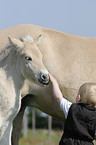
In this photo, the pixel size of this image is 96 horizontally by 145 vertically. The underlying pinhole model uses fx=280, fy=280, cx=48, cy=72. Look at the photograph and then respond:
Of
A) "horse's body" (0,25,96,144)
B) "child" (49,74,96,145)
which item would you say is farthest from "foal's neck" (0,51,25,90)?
"child" (49,74,96,145)

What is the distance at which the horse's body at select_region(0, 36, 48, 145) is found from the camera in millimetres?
4355

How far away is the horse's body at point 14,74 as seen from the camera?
4355 millimetres

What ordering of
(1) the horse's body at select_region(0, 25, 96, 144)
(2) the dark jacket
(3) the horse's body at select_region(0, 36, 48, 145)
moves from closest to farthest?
(2) the dark jacket, (3) the horse's body at select_region(0, 36, 48, 145), (1) the horse's body at select_region(0, 25, 96, 144)

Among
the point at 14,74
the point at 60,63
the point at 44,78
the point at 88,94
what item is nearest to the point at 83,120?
the point at 88,94

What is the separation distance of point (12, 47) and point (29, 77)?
2.03 feet

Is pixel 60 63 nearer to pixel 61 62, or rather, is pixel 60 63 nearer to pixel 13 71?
pixel 61 62

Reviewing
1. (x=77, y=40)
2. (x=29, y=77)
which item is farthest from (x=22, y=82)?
(x=77, y=40)

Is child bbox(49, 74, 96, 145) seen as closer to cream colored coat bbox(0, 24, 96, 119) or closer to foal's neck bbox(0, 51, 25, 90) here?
foal's neck bbox(0, 51, 25, 90)

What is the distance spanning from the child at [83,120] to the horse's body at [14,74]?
42.3 inches

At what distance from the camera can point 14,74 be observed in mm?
4605

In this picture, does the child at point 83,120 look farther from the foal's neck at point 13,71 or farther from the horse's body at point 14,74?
the foal's neck at point 13,71

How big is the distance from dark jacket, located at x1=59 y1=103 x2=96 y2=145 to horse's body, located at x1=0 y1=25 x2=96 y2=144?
1743mm

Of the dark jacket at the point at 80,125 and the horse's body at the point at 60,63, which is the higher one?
the horse's body at the point at 60,63

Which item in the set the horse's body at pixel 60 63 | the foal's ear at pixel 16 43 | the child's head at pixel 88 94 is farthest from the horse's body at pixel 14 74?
the child's head at pixel 88 94
